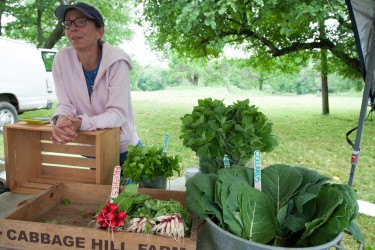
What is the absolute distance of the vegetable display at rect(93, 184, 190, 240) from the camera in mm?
869

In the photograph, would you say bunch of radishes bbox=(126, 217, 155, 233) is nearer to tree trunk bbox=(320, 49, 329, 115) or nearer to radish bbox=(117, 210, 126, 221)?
radish bbox=(117, 210, 126, 221)

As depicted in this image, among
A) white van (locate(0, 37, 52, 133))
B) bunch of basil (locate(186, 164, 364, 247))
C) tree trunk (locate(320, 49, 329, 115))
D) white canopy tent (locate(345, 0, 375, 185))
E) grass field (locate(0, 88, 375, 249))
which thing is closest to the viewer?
bunch of basil (locate(186, 164, 364, 247))

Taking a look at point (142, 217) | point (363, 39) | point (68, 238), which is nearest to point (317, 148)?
point (363, 39)

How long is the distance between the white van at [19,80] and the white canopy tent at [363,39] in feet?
19.3

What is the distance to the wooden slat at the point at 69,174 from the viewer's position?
145 centimetres

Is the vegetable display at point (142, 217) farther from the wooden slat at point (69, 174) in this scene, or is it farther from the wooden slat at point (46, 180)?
the wooden slat at point (46, 180)

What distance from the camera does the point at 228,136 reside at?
123 centimetres

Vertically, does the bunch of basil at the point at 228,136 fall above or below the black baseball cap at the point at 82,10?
below

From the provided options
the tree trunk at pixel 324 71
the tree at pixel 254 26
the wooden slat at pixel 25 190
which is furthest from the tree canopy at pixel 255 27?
the wooden slat at pixel 25 190

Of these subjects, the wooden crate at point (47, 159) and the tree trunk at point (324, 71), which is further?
the tree trunk at point (324, 71)

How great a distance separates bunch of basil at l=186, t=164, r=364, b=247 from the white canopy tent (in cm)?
167

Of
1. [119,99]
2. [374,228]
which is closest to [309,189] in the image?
[119,99]

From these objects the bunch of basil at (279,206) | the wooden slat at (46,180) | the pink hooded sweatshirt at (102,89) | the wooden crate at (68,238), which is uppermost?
the pink hooded sweatshirt at (102,89)

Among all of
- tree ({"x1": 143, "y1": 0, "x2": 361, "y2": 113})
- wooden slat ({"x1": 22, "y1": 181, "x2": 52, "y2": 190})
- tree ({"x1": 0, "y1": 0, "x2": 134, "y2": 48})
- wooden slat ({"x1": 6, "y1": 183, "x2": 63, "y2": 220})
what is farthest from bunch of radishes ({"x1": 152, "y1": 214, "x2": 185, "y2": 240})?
tree ({"x1": 0, "y1": 0, "x2": 134, "y2": 48})
